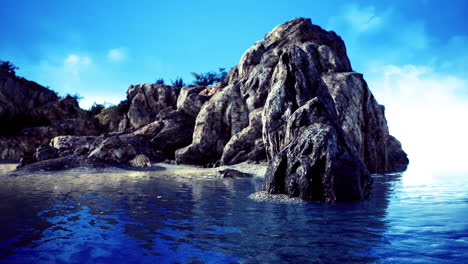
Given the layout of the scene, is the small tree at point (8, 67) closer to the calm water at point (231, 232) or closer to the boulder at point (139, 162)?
the boulder at point (139, 162)

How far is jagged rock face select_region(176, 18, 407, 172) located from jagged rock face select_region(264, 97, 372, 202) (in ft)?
29.3

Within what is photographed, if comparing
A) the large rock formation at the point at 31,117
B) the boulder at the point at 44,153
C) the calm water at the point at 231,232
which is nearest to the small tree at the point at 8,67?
the large rock formation at the point at 31,117

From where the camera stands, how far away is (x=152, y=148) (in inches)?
1483

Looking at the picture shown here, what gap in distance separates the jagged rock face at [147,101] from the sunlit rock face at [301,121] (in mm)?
11190

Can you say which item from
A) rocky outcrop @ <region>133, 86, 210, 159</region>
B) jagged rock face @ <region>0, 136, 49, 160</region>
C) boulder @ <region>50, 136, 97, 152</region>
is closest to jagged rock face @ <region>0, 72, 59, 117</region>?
jagged rock face @ <region>0, 136, 49, 160</region>

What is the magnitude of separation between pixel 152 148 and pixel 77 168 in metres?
14.0

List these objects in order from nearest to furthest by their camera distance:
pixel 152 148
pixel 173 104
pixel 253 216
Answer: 1. pixel 253 216
2. pixel 152 148
3. pixel 173 104

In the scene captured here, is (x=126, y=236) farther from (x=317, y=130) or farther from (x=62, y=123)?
(x=62, y=123)

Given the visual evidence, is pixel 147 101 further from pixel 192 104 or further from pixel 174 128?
pixel 174 128

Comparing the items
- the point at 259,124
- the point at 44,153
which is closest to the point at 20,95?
the point at 44,153

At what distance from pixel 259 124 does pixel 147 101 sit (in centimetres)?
2460

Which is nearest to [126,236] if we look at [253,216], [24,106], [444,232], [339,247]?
[253,216]

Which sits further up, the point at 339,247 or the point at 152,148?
the point at 152,148

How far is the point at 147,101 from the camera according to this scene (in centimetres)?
4847
